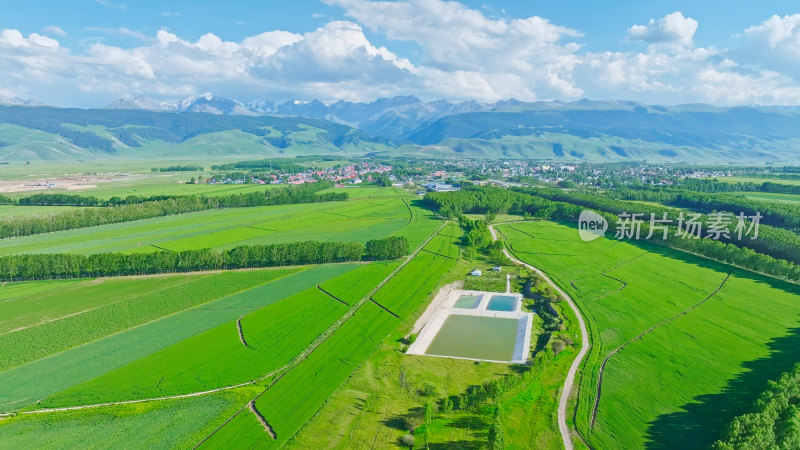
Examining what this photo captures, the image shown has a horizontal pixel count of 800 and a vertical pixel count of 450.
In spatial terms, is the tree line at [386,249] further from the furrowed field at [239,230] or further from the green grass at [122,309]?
the green grass at [122,309]

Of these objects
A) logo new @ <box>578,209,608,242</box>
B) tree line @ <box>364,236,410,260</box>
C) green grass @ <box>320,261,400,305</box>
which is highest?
logo new @ <box>578,209,608,242</box>

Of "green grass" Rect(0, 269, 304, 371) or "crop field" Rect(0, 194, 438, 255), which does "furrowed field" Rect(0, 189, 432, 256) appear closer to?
"crop field" Rect(0, 194, 438, 255)

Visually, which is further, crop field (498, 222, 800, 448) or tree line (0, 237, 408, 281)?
tree line (0, 237, 408, 281)

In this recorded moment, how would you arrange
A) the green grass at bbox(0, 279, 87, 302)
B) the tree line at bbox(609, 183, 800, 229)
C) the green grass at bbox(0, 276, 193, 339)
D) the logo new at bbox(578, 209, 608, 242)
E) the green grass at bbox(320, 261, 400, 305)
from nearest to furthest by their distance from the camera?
the green grass at bbox(0, 276, 193, 339), the green grass at bbox(0, 279, 87, 302), the green grass at bbox(320, 261, 400, 305), the logo new at bbox(578, 209, 608, 242), the tree line at bbox(609, 183, 800, 229)

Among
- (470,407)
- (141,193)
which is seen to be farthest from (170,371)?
(141,193)

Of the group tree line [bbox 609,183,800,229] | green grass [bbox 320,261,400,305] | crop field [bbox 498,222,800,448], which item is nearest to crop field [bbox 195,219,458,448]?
green grass [bbox 320,261,400,305]

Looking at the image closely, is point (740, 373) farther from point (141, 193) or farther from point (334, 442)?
point (141, 193)
